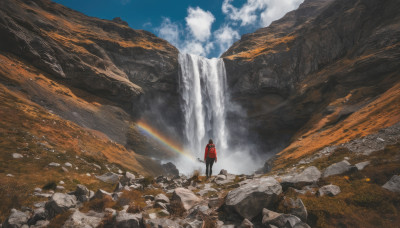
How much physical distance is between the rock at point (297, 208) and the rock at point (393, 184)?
8.23 ft

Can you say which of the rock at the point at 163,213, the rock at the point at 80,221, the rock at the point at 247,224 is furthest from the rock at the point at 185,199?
the rock at the point at 80,221

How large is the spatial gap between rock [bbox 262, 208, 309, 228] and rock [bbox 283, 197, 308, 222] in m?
0.41

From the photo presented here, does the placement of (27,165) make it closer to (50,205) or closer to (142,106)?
(50,205)

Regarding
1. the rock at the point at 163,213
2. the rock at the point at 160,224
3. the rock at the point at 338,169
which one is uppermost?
the rock at the point at 338,169

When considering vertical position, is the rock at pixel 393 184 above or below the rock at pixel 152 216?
above

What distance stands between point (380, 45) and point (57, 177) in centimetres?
4582

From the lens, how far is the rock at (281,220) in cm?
423

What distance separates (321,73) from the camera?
3891 cm

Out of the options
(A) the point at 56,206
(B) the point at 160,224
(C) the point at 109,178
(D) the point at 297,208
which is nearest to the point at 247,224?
(D) the point at 297,208

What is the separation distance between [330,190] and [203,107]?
141 feet

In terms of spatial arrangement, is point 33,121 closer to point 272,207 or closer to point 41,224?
point 41,224

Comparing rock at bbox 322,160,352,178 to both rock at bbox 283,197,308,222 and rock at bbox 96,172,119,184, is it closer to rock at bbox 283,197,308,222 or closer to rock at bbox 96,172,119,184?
rock at bbox 283,197,308,222

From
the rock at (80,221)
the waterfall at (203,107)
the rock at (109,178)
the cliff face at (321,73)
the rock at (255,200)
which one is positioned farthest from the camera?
the waterfall at (203,107)

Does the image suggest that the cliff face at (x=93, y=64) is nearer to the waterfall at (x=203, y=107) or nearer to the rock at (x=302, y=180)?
the waterfall at (x=203, y=107)
